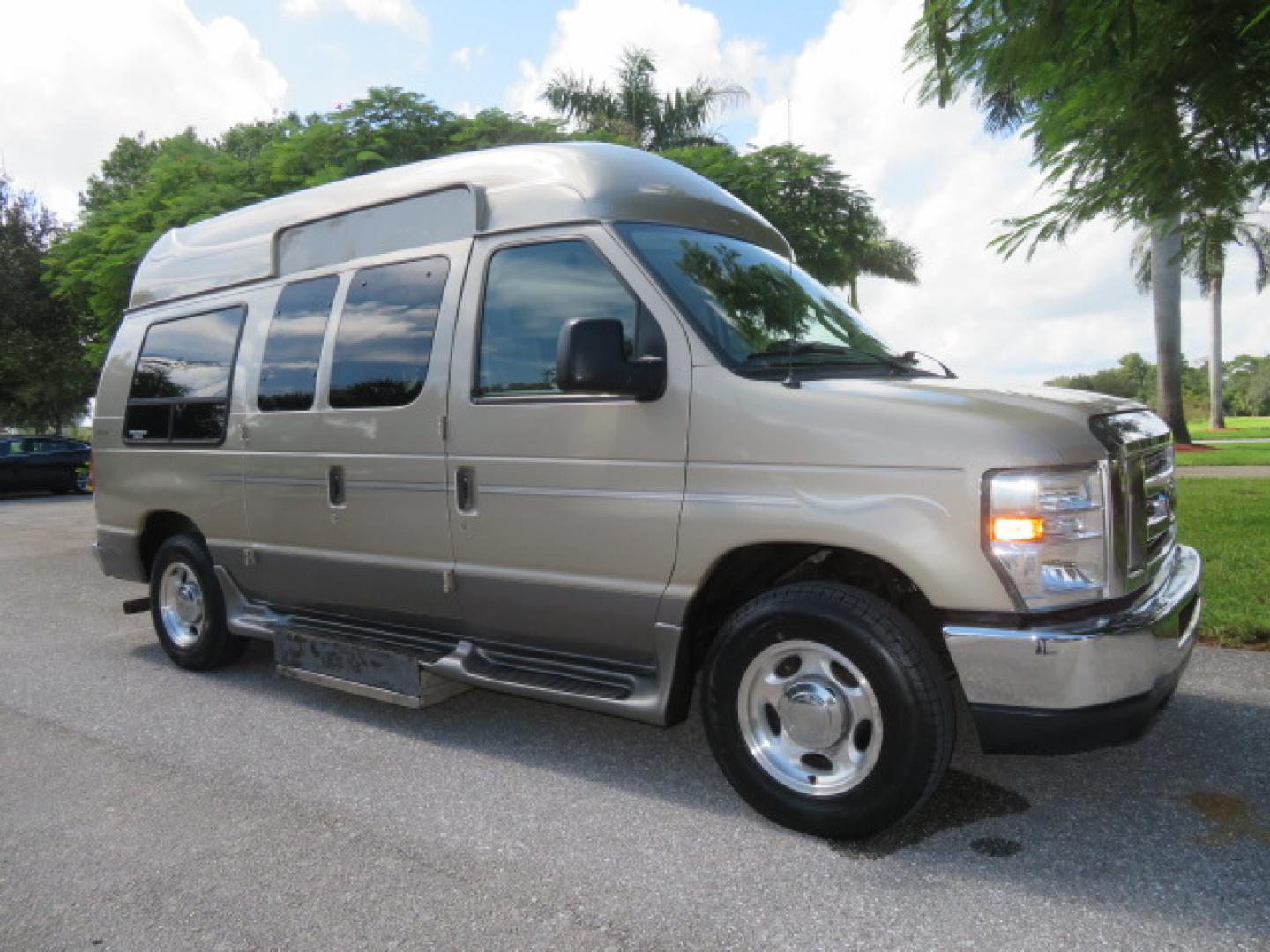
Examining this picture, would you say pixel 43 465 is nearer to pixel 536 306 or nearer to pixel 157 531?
pixel 157 531

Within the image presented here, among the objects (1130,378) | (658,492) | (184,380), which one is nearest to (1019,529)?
(658,492)

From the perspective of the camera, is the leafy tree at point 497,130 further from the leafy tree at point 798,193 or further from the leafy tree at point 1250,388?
the leafy tree at point 1250,388

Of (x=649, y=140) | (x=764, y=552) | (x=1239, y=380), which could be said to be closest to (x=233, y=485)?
(x=764, y=552)

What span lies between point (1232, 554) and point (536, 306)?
260 inches

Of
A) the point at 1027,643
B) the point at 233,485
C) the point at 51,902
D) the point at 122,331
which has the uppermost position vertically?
the point at 122,331

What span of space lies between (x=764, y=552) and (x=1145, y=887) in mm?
1542

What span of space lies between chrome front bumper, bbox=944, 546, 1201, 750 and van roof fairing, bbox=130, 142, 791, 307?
210 cm

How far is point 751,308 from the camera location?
3896 millimetres

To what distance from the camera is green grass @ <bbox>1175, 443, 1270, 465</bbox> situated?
19469mm

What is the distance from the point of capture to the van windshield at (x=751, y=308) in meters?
3.63

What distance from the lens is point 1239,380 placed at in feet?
317

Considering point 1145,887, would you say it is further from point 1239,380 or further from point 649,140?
point 1239,380

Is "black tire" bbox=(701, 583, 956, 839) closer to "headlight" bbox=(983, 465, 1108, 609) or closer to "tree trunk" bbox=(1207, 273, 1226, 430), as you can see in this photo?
"headlight" bbox=(983, 465, 1108, 609)

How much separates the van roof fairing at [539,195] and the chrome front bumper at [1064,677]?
210 cm
